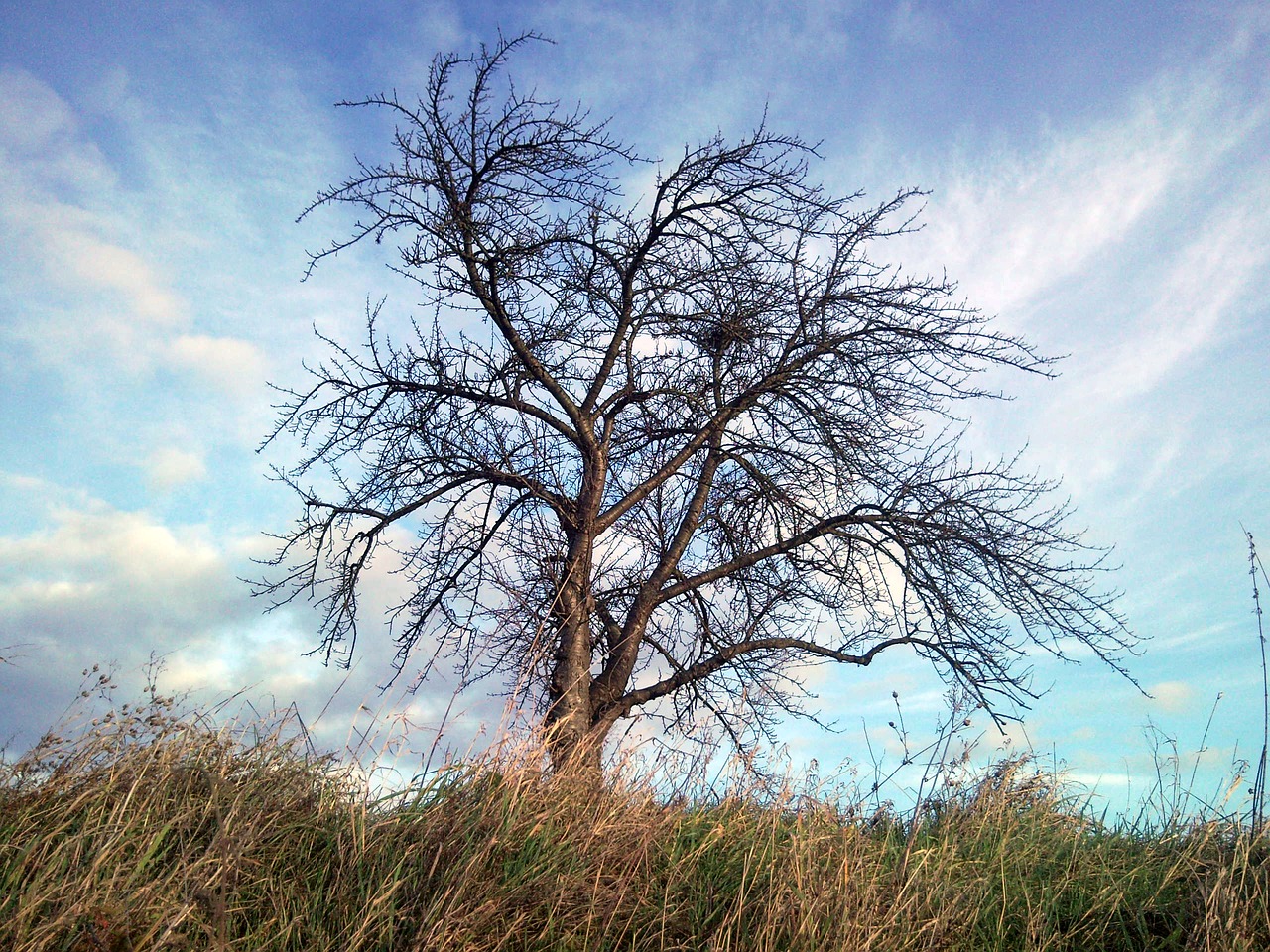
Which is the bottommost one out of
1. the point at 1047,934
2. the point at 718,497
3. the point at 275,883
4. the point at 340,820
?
the point at 1047,934

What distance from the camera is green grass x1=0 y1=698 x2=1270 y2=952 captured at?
333 cm

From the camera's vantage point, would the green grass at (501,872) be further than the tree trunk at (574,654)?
No

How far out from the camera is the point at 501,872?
3.70m

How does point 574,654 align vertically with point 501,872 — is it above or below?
above

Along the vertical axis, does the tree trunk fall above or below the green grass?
above

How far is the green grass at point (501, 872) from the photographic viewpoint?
131 inches

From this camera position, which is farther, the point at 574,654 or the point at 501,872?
the point at 574,654

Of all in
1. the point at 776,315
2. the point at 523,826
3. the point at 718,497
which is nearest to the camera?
the point at 523,826

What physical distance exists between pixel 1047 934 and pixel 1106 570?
507 centimetres

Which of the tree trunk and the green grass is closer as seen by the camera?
the green grass

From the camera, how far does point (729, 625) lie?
9.95 metres

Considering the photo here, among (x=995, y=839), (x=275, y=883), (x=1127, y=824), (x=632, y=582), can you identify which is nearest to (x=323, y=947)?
(x=275, y=883)

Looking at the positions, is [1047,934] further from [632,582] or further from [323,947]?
[632,582]

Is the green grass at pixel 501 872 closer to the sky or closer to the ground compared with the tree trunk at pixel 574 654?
closer to the ground
